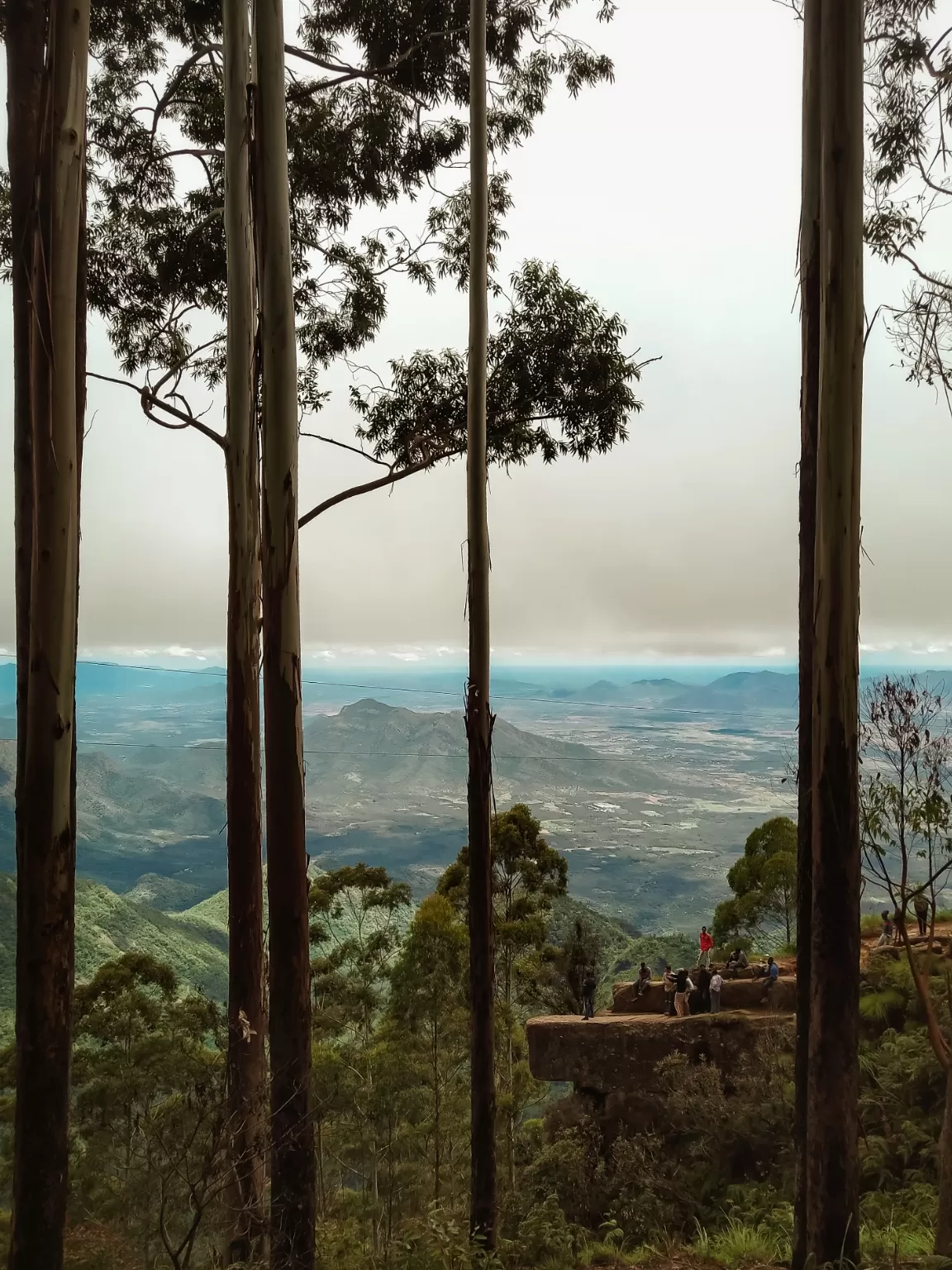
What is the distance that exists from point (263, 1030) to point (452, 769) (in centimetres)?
5495

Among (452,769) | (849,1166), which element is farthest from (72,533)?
(452,769)

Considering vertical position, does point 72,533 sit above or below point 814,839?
above

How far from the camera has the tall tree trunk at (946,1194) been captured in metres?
3.87

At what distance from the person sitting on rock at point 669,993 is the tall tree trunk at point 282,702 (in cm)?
719

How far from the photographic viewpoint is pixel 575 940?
626 inches

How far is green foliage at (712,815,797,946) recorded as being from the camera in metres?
13.3

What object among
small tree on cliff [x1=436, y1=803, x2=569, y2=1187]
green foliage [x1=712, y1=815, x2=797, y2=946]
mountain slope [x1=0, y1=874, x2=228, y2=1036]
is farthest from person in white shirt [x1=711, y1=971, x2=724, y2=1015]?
mountain slope [x1=0, y1=874, x2=228, y2=1036]

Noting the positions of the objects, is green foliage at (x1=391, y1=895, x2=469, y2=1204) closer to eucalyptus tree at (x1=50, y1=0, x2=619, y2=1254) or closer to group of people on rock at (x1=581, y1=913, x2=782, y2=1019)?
group of people on rock at (x1=581, y1=913, x2=782, y2=1019)

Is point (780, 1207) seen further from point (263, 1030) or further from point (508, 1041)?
point (508, 1041)

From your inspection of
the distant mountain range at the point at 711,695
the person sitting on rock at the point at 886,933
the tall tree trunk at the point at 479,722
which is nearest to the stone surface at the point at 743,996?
the person sitting on rock at the point at 886,933

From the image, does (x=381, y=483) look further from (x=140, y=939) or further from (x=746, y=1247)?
(x=140, y=939)

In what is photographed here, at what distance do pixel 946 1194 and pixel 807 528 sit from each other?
2.97 m

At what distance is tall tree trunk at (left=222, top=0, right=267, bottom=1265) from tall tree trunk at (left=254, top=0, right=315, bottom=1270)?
3.53ft

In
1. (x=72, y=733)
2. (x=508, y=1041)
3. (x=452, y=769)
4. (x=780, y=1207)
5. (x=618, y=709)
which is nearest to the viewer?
(x=72, y=733)
